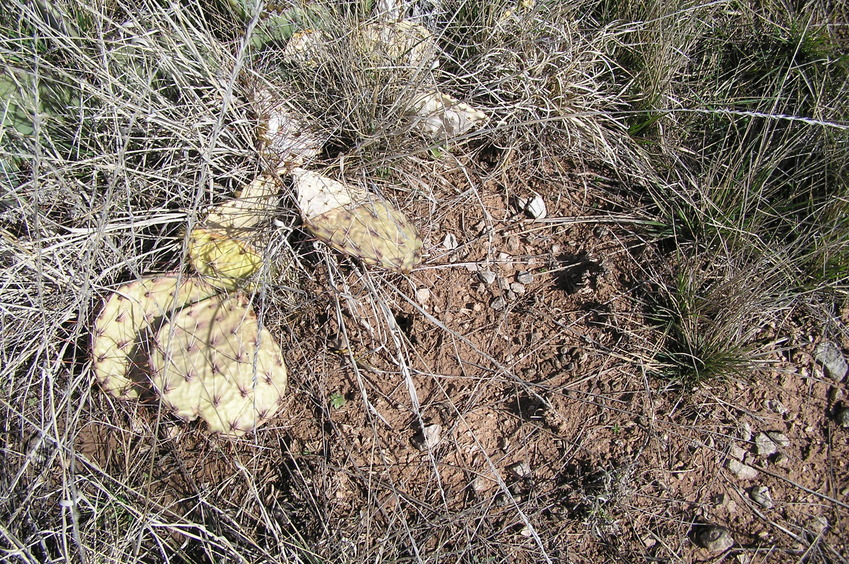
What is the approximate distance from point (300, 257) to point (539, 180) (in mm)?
838

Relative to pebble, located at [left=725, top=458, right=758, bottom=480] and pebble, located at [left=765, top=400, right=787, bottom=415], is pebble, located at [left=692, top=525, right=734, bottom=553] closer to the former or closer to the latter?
pebble, located at [left=725, top=458, right=758, bottom=480]

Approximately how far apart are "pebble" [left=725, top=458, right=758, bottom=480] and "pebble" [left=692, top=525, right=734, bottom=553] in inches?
6.0

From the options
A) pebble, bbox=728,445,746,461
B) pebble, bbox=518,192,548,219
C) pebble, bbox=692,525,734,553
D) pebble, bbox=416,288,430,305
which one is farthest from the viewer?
pebble, bbox=518,192,548,219

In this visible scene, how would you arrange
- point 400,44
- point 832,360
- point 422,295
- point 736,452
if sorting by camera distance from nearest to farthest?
1. point 736,452
2. point 832,360
3. point 422,295
4. point 400,44

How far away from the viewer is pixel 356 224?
1.63 metres

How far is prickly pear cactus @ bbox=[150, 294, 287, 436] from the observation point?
147cm

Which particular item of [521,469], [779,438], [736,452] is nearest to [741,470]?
[736,452]

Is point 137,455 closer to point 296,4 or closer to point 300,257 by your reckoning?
point 300,257

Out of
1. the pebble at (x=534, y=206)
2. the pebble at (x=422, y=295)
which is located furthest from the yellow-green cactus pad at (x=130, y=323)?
the pebble at (x=534, y=206)

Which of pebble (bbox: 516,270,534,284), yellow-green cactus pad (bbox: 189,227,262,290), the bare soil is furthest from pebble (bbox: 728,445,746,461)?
yellow-green cactus pad (bbox: 189,227,262,290)

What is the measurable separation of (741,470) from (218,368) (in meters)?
1.39

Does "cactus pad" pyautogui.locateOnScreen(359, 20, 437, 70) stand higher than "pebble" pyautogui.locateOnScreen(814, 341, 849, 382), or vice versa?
"cactus pad" pyautogui.locateOnScreen(359, 20, 437, 70)

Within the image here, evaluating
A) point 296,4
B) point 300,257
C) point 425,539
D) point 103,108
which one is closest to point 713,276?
point 425,539

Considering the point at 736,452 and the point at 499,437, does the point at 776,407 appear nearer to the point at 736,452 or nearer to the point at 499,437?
the point at 736,452
